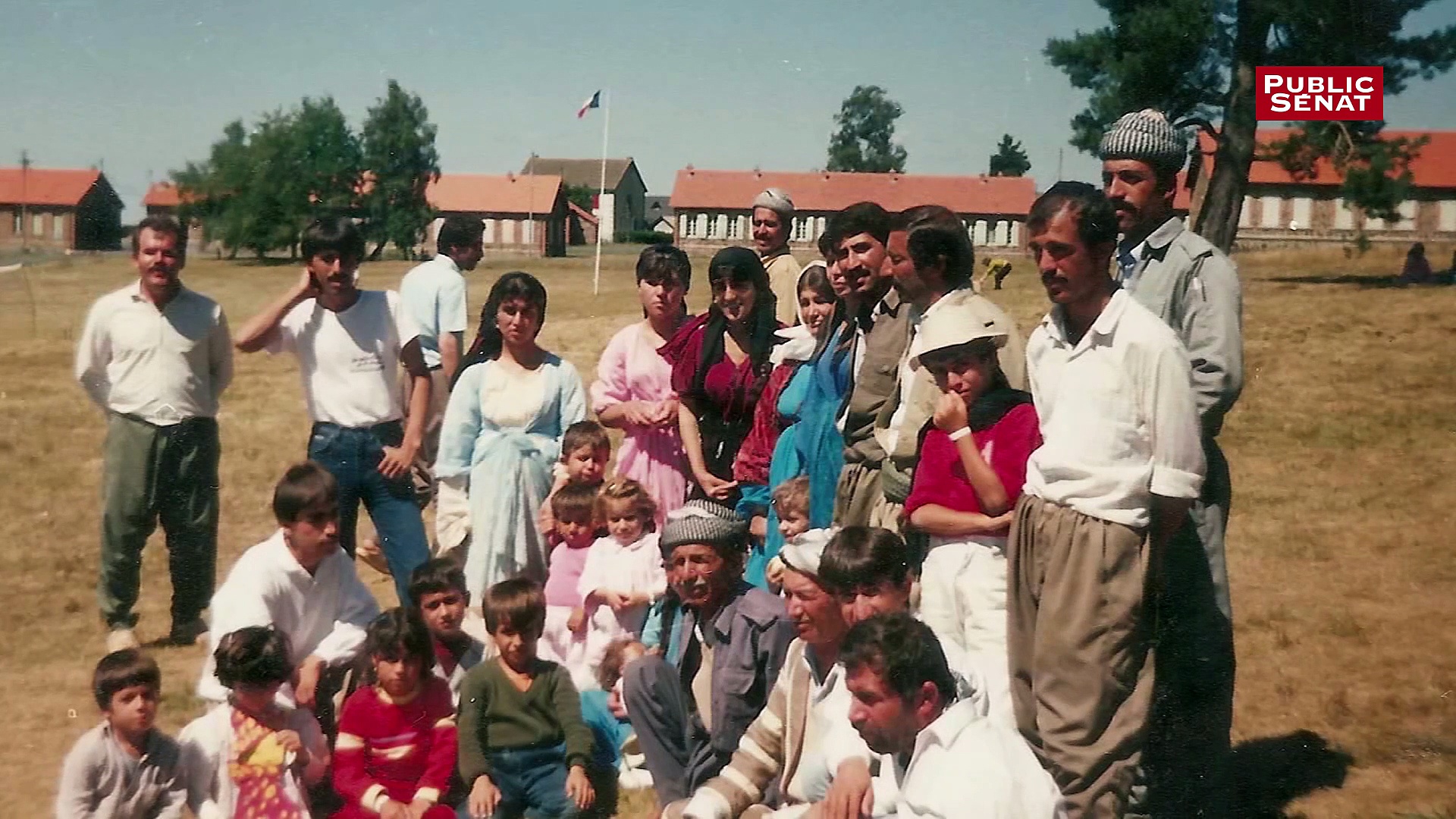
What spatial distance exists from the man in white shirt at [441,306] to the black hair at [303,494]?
199cm

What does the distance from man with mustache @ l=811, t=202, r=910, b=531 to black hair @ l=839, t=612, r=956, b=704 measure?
1.09m

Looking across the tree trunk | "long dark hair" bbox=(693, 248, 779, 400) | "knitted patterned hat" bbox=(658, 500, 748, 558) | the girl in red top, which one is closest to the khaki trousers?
the girl in red top

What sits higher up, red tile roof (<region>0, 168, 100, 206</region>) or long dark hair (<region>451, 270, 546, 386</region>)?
red tile roof (<region>0, 168, 100, 206</region>)

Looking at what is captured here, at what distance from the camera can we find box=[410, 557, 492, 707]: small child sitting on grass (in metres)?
4.39

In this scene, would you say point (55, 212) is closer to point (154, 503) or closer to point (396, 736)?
point (154, 503)

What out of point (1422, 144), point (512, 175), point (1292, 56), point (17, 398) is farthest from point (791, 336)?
point (512, 175)

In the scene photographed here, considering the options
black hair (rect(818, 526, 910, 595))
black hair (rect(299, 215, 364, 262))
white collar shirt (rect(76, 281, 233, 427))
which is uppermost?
black hair (rect(299, 215, 364, 262))

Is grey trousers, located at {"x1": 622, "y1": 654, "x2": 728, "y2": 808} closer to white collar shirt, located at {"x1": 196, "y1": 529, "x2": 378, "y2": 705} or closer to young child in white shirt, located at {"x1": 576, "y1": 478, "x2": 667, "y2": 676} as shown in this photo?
young child in white shirt, located at {"x1": 576, "y1": 478, "x2": 667, "y2": 676}

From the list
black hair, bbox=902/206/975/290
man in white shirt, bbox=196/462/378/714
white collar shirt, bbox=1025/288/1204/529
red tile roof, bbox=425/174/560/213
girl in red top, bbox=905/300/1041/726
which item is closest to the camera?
white collar shirt, bbox=1025/288/1204/529

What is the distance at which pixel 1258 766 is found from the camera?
4.49 meters

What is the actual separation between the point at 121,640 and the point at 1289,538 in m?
6.36

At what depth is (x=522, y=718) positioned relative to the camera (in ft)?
14.2

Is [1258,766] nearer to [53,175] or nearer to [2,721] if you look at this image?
[2,721]

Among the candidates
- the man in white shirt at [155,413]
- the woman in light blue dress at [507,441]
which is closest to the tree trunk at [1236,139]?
the woman in light blue dress at [507,441]
